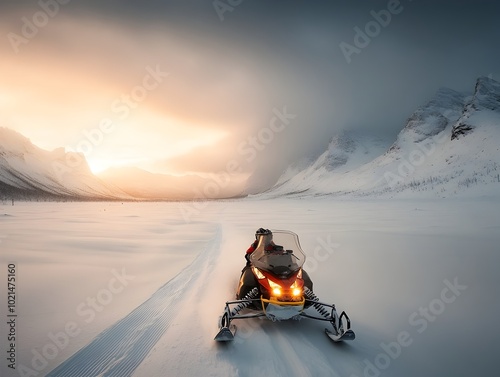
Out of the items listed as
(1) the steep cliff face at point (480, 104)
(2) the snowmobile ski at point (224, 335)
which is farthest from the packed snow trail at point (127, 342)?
(1) the steep cliff face at point (480, 104)

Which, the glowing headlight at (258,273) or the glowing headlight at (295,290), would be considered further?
the glowing headlight at (258,273)

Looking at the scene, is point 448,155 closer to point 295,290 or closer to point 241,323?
point 295,290

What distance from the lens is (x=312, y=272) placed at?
27.8ft

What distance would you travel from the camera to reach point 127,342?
14.0 feet

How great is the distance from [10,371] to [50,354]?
458 mm

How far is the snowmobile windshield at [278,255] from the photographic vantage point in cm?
Result: 523

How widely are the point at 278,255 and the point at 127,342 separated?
10.0ft

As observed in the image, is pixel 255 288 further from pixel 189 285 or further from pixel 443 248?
pixel 443 248

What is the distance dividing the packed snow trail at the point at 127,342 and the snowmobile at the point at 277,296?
3.92ft

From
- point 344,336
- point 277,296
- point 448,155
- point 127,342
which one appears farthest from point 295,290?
point 448,155

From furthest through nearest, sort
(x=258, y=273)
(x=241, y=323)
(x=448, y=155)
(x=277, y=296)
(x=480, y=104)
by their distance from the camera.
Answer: (x=480, y=104), (x=448, y=155), (x=258, y=273), (x=241, y=323), (x=277, y=296)

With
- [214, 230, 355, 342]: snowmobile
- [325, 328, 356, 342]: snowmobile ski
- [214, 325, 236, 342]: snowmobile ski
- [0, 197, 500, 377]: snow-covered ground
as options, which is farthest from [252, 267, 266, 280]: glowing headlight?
[325, 328, 356, 342]: snowmobile ski

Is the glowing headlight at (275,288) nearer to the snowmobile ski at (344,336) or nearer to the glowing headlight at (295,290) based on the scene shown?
the glowing headlight at (295,290)

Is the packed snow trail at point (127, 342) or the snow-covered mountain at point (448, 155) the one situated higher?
the packed snow trail at point (127, 342)
